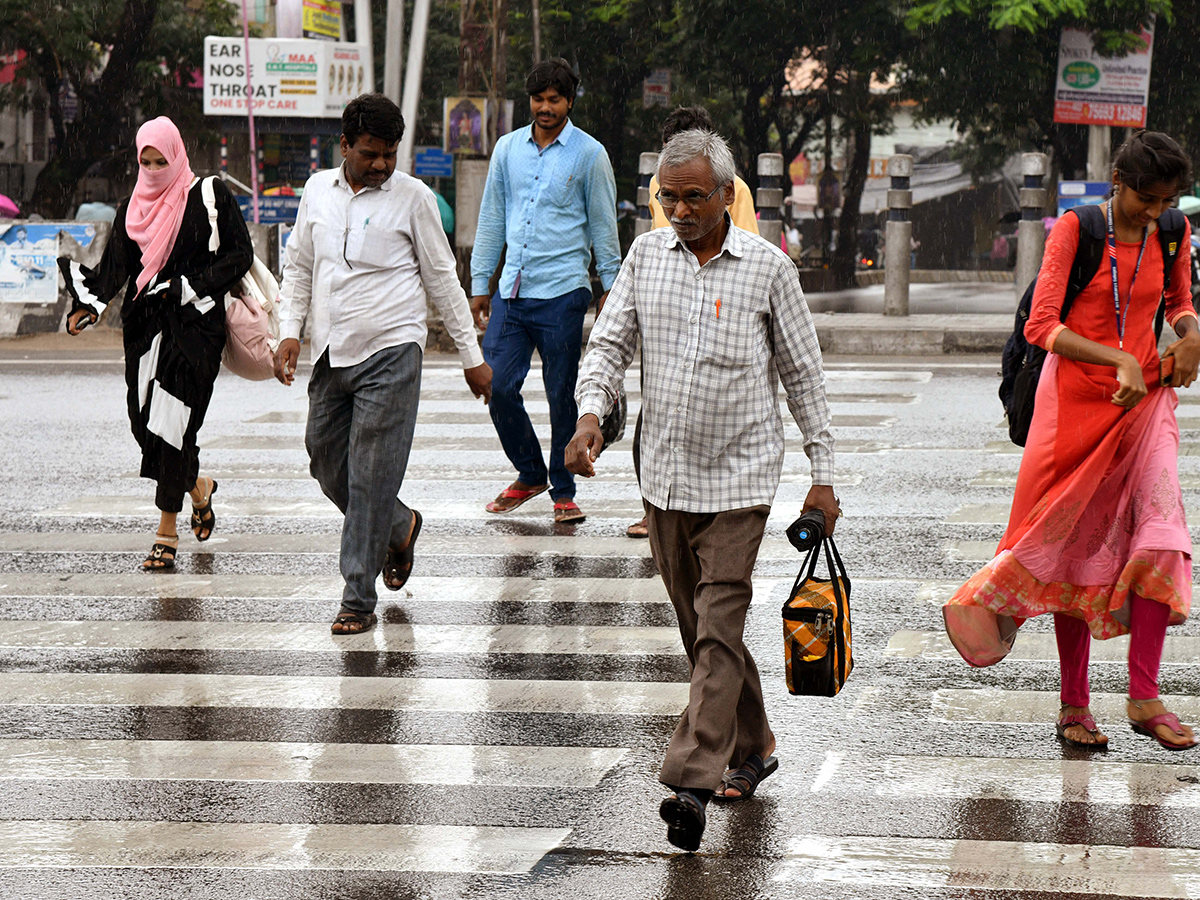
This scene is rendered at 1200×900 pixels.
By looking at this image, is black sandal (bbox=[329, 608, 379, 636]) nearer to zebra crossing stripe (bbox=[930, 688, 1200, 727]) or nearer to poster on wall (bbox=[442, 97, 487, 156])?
zebra crossing stripe (bbox=[930, 688, 1200, 727])

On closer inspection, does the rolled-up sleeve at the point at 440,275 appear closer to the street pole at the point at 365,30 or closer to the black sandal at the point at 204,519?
the black sandal at the point at 204,519

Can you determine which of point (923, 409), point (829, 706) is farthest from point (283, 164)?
point (829, 706)

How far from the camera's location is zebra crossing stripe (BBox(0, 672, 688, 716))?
17.2ft

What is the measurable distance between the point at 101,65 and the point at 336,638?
26179 millimetres

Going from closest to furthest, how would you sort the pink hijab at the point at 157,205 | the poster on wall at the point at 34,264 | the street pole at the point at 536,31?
1. the pink hijab at the point at 157,205
2. the poster on wall at the point at 34,264
3. the street pole at the point at 536,31

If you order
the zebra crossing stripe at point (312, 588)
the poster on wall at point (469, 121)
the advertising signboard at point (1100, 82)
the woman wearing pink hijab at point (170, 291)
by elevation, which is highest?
the advertising signboard at point (1100, 82)

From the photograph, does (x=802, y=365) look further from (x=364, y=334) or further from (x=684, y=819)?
(x=364, y=334)

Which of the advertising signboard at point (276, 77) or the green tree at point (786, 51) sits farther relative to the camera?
the green tree at point (786, 51)

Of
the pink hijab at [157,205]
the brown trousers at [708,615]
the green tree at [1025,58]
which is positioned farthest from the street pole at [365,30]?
the brown trousers at [708,615]

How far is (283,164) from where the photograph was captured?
28.7 metres

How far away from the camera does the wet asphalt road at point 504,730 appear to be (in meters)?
3.89

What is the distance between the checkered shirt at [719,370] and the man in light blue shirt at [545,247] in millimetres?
3504

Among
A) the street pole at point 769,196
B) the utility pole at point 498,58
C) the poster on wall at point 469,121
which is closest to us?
the street pole at point 769,196

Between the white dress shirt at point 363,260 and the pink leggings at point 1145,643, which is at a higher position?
the white dress shirt at point 363,260
